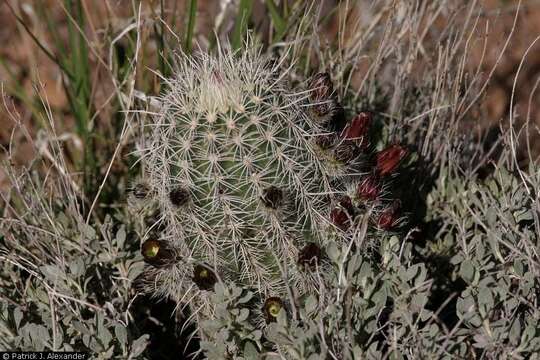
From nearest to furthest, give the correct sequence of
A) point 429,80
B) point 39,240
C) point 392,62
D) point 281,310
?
point 281,310 < point 39,240 < point 429,80 < point 392,62

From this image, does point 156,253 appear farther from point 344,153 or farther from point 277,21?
point 277,21

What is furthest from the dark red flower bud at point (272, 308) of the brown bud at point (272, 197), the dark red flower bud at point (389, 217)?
the dark red flower bud at point (389, 217)

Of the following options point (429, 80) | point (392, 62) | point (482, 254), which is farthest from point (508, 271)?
point (392, 62)

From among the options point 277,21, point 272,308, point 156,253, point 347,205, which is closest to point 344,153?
point 347,205

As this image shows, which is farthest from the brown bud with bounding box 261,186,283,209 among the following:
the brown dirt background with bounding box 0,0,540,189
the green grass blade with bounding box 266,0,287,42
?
the brown dirt background with bounding box 0,0,540,189

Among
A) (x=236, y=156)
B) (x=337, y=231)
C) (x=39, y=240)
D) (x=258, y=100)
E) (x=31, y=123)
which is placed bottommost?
(x=31, y=123)

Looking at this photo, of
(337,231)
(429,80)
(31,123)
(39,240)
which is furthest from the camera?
(31,123)

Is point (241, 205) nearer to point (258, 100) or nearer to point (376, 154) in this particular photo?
point (258, 100)
